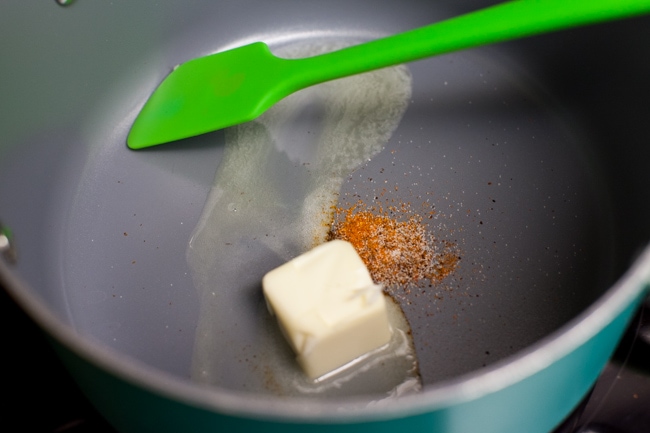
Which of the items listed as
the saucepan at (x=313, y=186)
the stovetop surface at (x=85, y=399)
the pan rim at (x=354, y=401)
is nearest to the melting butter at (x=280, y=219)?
the saucepan at (x=313, y=186)

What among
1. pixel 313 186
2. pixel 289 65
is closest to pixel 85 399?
pixel 313 186

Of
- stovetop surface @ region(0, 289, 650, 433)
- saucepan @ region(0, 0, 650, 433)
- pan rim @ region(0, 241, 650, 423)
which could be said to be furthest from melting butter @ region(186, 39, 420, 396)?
pan rim @ region(0, 241, 650, 423)

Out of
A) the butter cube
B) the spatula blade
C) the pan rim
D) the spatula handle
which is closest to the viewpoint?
the pan rim

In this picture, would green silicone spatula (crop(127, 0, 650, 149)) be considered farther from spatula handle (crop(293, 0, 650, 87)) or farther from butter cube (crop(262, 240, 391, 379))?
butter cube (crop(262, 240, 391, 379))

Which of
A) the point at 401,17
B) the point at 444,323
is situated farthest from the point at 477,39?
the point at 444,323

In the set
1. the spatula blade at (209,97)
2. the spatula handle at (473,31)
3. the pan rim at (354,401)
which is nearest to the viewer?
the pan rim at (354,401)

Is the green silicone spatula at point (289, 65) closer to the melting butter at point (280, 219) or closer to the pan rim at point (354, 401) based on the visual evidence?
the melting butter at point (280, 219)
